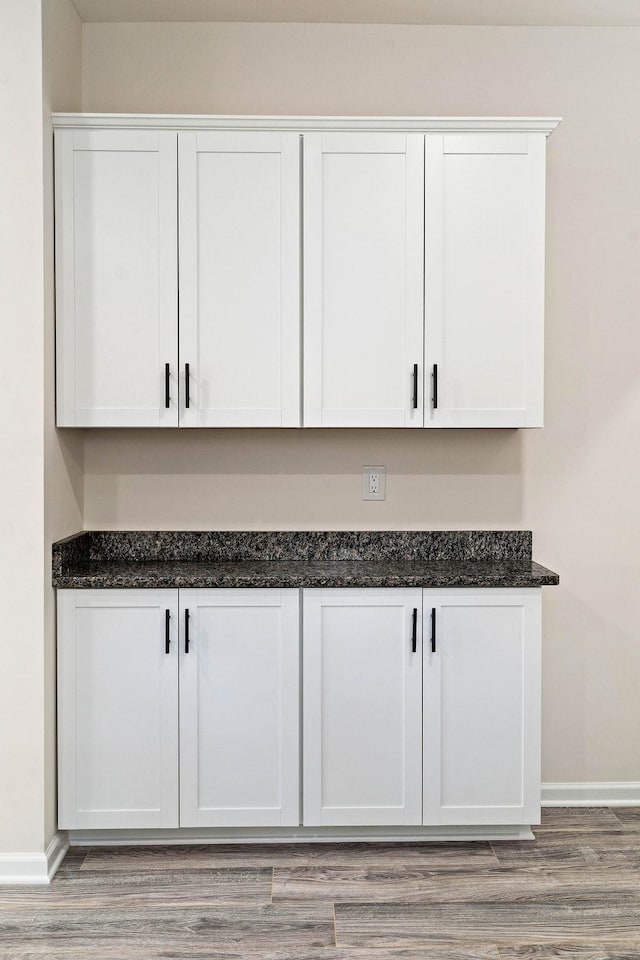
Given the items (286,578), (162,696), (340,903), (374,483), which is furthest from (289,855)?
(374,483)

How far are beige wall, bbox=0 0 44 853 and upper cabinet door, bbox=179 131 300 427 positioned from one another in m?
0.46

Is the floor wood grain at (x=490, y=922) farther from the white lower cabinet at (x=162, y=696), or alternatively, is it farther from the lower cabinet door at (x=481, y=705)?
the white lower cabinet at (x=162, y=696)

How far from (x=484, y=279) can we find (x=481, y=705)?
142 centimetres

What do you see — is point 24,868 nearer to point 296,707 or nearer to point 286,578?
point 296,707

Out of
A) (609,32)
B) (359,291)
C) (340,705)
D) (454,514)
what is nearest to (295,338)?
(359,291)

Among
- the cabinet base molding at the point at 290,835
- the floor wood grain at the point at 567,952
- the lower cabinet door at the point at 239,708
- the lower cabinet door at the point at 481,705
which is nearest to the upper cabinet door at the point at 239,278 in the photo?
the lower cabinet door at the point at 239,708

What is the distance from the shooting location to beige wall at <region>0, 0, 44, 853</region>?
2.36 metres

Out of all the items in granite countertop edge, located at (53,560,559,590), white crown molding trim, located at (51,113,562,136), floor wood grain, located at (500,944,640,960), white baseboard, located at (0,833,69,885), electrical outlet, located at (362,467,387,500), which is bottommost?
floor wood grain, located at (500,944,640,960)

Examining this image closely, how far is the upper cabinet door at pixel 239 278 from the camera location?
8.22 feet

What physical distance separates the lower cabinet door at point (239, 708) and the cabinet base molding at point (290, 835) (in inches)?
4.2

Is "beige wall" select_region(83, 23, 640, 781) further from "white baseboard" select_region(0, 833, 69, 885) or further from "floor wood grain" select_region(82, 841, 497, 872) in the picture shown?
"white baseboard" select_region(0, 833, 69, 885)

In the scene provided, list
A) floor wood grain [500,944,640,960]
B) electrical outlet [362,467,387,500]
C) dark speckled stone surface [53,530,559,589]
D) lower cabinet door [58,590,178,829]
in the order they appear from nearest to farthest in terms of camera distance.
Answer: floor wood grain [500,944,640,960]
lower cabinet door [58,590,178,829]
dark speckled stone surface [53,530,559,589]
electrical outlet [362,467,387,500]

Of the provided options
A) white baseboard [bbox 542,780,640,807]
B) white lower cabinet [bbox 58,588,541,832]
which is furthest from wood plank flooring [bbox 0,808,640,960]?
white baseboard [bbox 542,780,640,807]

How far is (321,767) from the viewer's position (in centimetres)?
249
